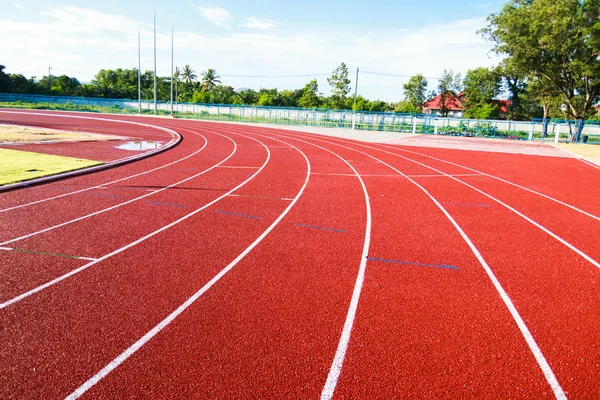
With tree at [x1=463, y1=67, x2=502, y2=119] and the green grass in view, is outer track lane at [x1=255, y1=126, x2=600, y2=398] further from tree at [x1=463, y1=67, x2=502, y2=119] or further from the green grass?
tree at [x1=463, y1=67, x2=502, y2=119]

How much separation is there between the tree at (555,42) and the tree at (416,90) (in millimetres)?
24513

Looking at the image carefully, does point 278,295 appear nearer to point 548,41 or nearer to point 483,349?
point 483,349

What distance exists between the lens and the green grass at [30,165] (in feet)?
30.7

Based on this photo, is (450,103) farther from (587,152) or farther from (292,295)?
(292,295)


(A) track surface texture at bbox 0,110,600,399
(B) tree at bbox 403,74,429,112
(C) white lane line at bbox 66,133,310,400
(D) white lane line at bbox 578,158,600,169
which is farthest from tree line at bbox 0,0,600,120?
(C) white lane line at bbox 66,133,310,400

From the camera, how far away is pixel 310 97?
5644cm

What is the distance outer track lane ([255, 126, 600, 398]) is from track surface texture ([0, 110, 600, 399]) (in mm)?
24

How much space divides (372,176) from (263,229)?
641 cm

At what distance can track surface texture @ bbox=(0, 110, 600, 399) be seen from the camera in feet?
9.77

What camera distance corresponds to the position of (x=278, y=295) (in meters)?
4.27

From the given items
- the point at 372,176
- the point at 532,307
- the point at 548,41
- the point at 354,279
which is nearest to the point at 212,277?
the point at 354,279

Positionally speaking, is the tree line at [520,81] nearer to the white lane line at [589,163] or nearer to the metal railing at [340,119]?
the metal railing at [340,119]

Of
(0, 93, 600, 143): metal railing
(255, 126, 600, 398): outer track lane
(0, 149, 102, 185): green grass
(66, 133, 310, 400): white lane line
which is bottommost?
(66, 133, 310, 400): white lane line

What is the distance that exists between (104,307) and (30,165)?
29.9 ft
